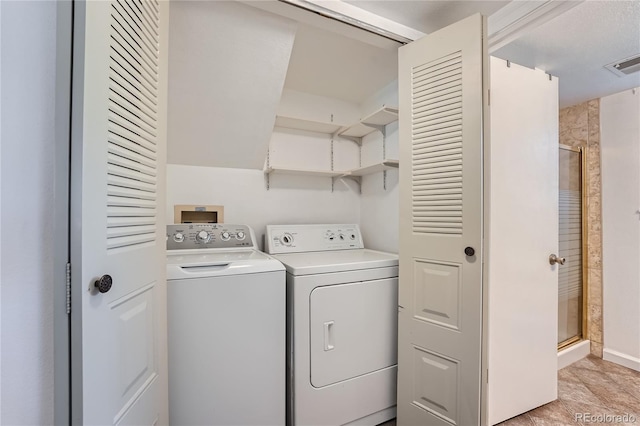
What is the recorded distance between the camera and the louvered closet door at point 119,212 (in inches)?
26.2

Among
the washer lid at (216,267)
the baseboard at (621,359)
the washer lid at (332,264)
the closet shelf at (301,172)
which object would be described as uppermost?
the closet shelf at (301,172)

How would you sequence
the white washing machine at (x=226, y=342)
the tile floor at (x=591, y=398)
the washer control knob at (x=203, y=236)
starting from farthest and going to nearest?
the washer control knob at (x=203, y=236), the tile floor at (x=591, y=398), the white washing machine at (x=226, y=342)

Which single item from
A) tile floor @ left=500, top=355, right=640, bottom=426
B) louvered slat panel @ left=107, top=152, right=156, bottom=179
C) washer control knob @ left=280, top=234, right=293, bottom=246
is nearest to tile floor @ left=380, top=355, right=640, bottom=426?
tile floor @ left=500, top=355, right=640, bottom=426

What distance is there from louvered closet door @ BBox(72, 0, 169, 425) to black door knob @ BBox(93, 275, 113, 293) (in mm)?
15

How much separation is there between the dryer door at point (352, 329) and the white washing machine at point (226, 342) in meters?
0.20

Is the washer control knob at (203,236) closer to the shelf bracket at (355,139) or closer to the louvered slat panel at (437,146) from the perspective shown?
the louvered slat panel at (437,146)

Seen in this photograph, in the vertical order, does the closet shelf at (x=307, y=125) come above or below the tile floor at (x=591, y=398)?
above

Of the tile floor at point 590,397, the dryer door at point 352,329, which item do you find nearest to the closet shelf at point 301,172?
the dryer door at point 352,329

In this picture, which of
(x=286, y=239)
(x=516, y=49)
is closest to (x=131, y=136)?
(x=286, y=239)

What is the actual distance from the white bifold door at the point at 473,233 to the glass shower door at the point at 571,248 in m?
0.73

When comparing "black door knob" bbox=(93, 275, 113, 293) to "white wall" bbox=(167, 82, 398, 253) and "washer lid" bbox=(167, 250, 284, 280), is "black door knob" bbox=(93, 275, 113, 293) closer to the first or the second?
"washer lid" bbox=(167, 250, 284, 280)

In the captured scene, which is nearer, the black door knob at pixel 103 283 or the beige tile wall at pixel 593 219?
the black door knob at pixel 103 283

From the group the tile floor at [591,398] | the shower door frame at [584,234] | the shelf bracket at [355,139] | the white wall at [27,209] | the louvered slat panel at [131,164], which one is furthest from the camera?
the shelf bracket at [355,139]

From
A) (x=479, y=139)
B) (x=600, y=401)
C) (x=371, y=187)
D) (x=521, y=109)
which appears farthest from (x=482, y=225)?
(x=600, y=401)
